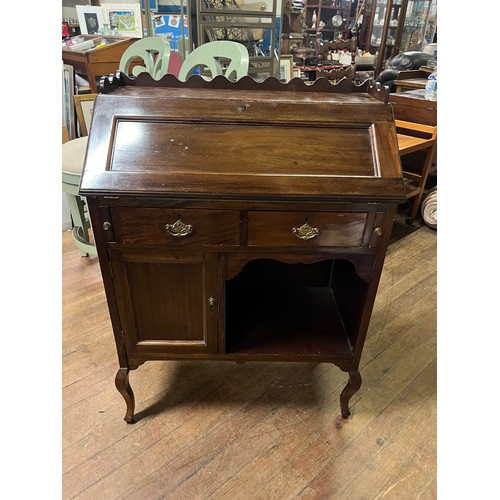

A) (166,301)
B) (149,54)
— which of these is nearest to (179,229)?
(166,301)

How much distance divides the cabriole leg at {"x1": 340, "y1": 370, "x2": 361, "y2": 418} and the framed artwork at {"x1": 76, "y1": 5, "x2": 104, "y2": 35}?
3179 mm

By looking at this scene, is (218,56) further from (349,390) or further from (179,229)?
(349,390)

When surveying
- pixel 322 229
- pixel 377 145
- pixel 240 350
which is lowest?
pixel 240 350

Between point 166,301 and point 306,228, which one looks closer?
point 306,228

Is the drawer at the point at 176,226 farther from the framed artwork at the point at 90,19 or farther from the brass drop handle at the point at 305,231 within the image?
the framed artwork at the point at 90,19

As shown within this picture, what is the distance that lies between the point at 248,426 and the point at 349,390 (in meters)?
0.37

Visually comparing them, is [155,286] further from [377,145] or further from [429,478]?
[429,478]

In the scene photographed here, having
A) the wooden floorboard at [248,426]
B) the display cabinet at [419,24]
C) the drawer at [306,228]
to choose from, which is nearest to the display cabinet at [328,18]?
the display cabinet at [419,24]

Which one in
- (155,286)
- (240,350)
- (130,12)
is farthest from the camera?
(130,12)

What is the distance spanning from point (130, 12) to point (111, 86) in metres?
2.32

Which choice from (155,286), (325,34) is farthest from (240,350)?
(325,34)

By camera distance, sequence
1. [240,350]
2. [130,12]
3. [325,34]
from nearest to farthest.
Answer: [240,350] → [130,12] → [325,34]

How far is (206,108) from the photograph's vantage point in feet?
3.35

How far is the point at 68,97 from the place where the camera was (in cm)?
267
